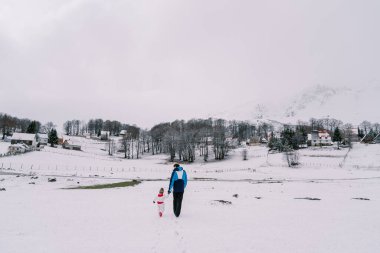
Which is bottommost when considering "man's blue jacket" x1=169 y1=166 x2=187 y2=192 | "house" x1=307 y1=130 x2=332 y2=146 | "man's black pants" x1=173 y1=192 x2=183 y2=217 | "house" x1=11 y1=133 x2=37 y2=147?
"man's black pants" x1=173 y1=192 x2=183 y2=217

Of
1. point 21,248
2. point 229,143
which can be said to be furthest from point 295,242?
point 229,143

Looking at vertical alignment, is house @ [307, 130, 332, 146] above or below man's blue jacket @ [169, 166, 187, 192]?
above

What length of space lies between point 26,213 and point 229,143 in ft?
329

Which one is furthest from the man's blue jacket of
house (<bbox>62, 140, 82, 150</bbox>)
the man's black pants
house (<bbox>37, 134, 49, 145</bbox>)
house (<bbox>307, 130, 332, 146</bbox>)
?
house (<bbox>37, 134, 49, 145</bbox>)

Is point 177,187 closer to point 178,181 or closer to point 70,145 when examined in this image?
point 178,181

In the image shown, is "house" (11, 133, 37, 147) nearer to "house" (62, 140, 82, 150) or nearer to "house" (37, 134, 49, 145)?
"house" (62, 140, 82, 150)

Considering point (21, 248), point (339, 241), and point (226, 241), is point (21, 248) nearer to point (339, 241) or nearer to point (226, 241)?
point (226, 241)

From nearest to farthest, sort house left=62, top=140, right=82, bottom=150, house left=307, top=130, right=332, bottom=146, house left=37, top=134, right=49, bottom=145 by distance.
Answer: house left=62, top=140, right=82, bottom=150
house left=307, top=130, right=332, bottom=146
house left=37, top=134, right=49, bottom=145

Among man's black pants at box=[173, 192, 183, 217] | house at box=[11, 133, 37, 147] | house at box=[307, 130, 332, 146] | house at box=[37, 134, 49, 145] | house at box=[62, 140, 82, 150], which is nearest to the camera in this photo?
man's black pants at box=[173, 192, 183, 217]

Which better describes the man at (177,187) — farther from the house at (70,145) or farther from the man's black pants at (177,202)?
the house at (70,145)

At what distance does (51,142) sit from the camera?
124250mm

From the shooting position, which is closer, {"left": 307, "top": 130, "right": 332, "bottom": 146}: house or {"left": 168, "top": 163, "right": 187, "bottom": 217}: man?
{"left": 168, "top": 163, "right": 187, "bottom": 217}: man

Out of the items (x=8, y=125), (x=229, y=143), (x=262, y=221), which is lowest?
(x=262, y=221)

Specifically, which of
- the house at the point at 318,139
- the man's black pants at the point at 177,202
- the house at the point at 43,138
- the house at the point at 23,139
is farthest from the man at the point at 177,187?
the house at the point at 43,138
